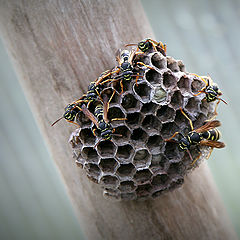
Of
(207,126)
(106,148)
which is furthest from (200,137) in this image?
(106,148)

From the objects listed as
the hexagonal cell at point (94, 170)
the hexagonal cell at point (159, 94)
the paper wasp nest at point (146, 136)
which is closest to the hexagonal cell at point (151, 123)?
the paper wasp nest at point (146, 136)

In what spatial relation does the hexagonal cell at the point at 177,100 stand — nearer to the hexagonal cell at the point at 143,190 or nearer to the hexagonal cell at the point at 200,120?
the hexagonal cell at the point at 200,120

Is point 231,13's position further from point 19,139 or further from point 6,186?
point 6,186

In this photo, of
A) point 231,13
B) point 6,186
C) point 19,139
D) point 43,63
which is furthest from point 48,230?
point 231,13

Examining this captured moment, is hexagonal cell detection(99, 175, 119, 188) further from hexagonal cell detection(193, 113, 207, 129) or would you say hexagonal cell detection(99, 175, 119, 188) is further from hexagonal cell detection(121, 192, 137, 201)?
hexagonal cell detection(193, 113, 207, 129)

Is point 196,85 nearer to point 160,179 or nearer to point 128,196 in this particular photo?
point 160,179

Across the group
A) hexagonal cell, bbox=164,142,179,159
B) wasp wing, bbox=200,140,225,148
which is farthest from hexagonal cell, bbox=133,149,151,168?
wasp wing, bbox=200,140,225,148
